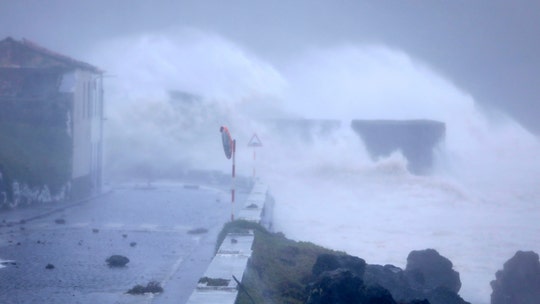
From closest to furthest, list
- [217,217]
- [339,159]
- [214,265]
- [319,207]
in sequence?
[214,265] < [217,217] < [319,207] < [339,159]

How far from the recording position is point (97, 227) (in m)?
23.5

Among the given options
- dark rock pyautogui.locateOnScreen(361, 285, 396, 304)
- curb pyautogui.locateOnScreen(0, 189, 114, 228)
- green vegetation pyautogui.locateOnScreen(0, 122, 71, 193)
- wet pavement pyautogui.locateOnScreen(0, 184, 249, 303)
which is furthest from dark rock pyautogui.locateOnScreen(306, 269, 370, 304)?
green vegetation pyautogui.locateOnScreen(0, 122, 71, 193)

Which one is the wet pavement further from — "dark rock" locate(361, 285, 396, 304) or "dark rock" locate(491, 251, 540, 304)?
"dark rock" locate(491, 251, 540, 304)

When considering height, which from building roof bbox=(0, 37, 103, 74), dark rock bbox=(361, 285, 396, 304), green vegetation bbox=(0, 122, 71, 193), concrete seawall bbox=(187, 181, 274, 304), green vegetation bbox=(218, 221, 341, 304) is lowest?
green vegetation bbox=(218, 221, 341, 304)

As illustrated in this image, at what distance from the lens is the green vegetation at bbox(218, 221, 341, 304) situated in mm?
12648

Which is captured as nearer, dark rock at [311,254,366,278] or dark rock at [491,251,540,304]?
dark rock at [311,254,366,278]

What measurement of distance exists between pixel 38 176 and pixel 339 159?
2303 cm

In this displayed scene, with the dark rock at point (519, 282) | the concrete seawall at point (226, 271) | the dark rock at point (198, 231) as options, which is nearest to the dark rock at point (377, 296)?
the concrete seawall at point (226, 271)

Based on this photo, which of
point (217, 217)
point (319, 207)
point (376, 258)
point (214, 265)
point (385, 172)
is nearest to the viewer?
point (214, 265)

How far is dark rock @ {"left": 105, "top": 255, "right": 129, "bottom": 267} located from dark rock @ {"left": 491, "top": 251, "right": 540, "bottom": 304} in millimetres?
9550

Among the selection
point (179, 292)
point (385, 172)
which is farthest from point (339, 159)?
point (179, 292)

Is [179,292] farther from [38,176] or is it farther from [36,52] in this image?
[36,52]

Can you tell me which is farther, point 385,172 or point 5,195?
point 385,172

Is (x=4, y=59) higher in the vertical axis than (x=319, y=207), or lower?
higher
